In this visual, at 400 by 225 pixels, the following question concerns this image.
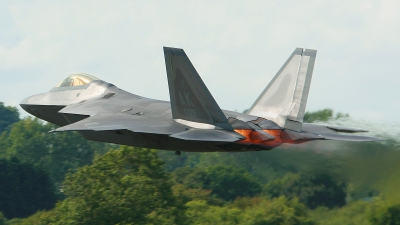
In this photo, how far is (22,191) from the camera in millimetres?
72125

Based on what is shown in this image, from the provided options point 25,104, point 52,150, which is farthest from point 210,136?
point 52,150

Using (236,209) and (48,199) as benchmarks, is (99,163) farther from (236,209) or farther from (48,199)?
(48,199)

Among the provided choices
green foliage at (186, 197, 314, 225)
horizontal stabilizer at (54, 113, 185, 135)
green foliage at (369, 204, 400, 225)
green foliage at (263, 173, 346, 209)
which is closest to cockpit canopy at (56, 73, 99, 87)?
horizontal stabilizer at (54, 113, 185, 135)

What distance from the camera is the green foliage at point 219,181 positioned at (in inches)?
2280

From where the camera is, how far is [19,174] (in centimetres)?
7338

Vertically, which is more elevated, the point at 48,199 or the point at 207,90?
the point at 207,90

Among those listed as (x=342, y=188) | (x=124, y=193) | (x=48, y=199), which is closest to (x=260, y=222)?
(x=124, y=193)

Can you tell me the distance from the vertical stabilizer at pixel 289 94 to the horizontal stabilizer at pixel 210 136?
196 cm

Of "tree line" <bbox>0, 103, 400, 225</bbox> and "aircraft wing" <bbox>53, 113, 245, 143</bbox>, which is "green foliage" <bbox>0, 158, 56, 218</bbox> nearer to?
"tree line" <bbox>0, 103, 400, 225</bbox>

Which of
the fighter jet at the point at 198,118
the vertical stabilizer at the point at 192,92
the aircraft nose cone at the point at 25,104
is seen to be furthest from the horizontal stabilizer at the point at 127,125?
the aircraft nose cone at the point at 25,104

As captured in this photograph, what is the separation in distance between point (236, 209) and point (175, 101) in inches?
1062

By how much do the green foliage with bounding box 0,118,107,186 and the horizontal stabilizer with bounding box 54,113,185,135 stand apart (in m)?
60.6

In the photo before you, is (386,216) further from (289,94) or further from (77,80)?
(77,80)

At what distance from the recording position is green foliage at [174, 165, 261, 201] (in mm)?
57906
